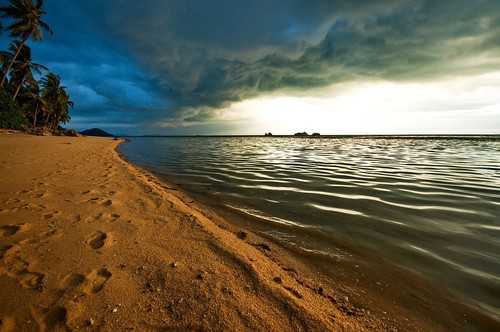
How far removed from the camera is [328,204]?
570 cm

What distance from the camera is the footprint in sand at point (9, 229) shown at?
10.7ft

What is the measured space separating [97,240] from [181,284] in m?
1.79

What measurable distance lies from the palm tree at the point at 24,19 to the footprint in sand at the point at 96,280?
4196cm

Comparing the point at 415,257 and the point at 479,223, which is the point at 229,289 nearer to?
the point at 415,257

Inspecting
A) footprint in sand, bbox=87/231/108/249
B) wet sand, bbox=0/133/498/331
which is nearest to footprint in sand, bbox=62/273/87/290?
wet sand, bbox=0/133/498/331

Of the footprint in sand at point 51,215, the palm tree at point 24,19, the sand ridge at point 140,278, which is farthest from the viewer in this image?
the palm tree at point 24,19

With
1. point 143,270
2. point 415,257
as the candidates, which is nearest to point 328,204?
point 415,257

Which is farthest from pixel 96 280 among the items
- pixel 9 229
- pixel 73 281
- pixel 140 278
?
pixel 9 229

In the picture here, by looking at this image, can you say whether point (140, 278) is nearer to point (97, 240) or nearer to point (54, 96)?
point (97, 240)

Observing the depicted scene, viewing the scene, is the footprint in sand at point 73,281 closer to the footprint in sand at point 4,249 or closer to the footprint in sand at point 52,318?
the footprint in sand at point 52,318

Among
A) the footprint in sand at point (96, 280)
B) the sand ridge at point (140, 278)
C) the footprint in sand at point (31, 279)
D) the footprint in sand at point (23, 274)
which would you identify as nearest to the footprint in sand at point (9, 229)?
the sand ridge at point (140, 278)

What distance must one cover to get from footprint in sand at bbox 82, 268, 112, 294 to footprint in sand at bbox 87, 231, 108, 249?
691 millimetres

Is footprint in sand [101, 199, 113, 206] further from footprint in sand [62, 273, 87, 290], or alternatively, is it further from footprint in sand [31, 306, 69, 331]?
footprint in sand [31, 306, 69, 331]

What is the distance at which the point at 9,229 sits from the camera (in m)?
3.39
